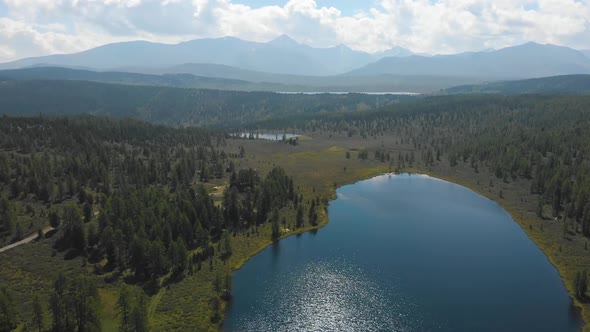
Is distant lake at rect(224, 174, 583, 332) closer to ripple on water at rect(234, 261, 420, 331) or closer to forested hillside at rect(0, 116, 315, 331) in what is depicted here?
ripple on water at rect(234, 261, 420, 331)

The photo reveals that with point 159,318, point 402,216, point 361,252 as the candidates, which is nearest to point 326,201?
point 402,216

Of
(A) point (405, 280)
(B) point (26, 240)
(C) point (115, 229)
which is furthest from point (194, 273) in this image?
(B) point (26, 240)

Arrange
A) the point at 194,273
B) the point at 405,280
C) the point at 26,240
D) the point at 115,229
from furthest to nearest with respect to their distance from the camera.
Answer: the point at 26,240, the point at 115,229, the point at 194,273, the point at 405,280

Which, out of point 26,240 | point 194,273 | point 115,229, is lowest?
point 194,273

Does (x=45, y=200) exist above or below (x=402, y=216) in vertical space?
above

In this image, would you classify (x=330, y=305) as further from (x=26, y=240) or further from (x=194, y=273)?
(x=26, y=240)

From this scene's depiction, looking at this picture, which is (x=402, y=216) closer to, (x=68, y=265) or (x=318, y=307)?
(x=318, y=307)

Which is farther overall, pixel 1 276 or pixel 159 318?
pixel 1 276

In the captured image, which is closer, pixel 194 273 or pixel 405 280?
pixel 405 280
